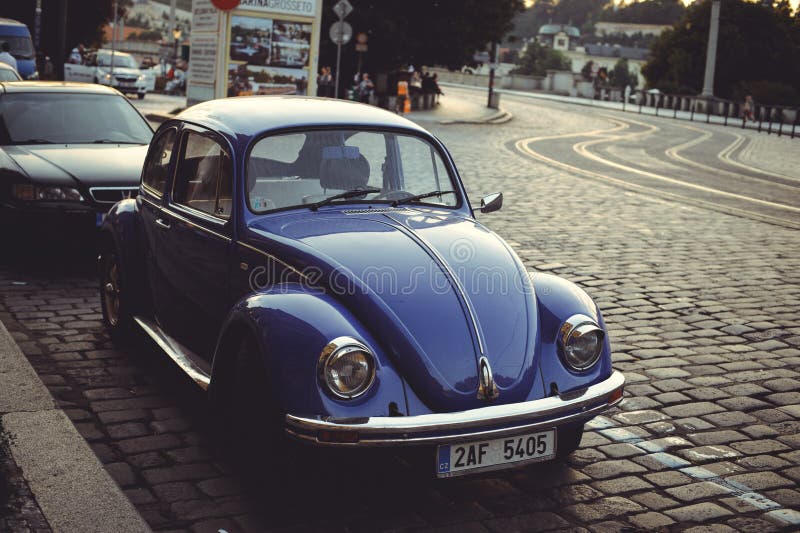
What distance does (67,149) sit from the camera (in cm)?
934

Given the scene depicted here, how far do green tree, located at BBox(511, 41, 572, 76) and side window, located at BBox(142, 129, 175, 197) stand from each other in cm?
A: 11683

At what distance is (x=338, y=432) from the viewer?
391 cm

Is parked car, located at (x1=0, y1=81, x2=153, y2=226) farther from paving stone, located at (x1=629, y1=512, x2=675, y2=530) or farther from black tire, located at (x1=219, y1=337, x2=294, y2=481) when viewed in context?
paving stone, located at (x1=629, y1=512, x2=675, y2=530)

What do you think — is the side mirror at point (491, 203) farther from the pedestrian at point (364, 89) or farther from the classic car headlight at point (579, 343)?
the pedestrian at point (364, 89)

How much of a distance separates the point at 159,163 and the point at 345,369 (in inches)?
108

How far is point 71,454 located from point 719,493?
3001mm

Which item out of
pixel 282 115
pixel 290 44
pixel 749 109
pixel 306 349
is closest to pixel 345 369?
pixel 306 349

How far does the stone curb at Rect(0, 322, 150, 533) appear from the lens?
13.2ft

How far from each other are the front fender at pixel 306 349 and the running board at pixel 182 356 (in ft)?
2.18

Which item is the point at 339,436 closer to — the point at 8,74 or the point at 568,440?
the point at 568,440

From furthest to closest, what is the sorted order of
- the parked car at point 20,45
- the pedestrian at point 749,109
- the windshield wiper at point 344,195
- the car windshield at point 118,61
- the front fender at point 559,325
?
the pedestrian at point 749,109
the car windshield at point 118,61
the parked car at point 20,45
the windshield wiper at point 344,195
the front fender at point 559,325

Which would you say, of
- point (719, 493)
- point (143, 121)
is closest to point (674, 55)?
point (143, 121)

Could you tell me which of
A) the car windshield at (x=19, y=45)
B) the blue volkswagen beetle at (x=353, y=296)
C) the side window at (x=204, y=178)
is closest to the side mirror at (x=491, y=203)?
the blue volkswagen beetle at (x=353, y=296)

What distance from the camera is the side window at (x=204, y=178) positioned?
5.29m
